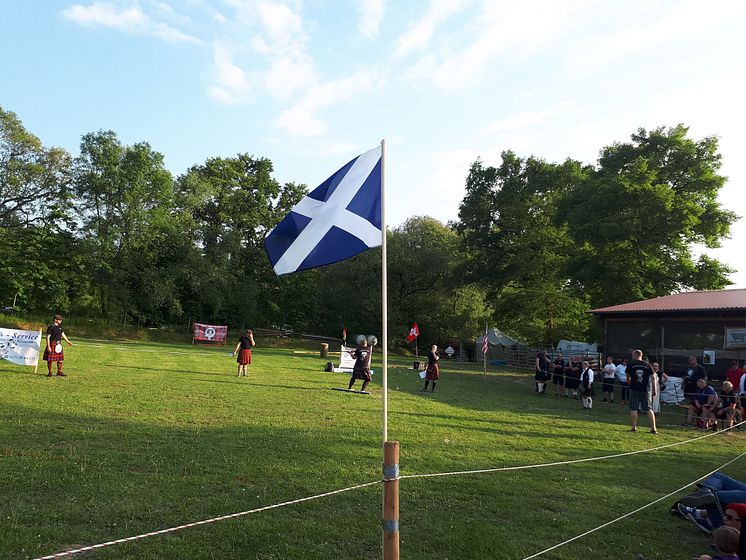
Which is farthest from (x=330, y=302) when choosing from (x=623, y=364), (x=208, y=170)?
(x=623, y=364)

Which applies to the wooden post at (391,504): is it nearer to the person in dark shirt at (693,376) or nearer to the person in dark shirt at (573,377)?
the person in dark shirt at (693,376)

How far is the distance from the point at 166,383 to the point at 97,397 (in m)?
3.59

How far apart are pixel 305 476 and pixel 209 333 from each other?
134 ft

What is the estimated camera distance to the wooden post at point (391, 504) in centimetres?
386

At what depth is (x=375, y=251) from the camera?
182 feet

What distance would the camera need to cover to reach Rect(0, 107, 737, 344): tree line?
111 ft

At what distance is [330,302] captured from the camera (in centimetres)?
5822

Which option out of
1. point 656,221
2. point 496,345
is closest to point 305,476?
point 656,221

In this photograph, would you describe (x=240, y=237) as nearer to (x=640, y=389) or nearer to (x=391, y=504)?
(x=640, y=389)

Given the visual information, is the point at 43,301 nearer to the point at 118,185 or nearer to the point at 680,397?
the point at 118,185

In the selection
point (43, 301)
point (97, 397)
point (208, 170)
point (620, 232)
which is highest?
point (208, 170)

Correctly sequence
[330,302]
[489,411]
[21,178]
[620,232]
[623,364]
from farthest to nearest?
[330,302] < [21,178] < [620,232] < [623,364] < [489,411]

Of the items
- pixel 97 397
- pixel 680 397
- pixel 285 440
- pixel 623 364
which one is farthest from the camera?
pixel 623 364

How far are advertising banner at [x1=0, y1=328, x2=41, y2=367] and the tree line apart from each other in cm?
3024
